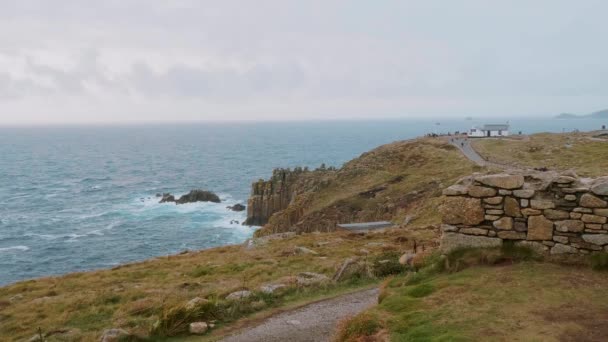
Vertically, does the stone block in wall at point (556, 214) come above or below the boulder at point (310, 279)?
above

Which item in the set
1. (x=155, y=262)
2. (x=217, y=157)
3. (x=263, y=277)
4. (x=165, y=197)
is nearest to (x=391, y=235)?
(x=263, y=277)

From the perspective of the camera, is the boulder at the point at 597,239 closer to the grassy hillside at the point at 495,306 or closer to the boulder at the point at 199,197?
the grassy hillside at the point at 495,306

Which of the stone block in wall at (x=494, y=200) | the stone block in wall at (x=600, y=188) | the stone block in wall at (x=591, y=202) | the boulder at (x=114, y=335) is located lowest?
the boulder at (x=114, y=335)

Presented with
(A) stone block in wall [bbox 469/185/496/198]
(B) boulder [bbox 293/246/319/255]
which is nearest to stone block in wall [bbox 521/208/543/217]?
(A) stone block in wall [bbox 469/185/496/198]

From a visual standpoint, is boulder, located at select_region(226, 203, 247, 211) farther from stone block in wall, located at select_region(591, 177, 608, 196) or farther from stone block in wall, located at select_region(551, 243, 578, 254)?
stone block in wall, located at select_region(591, 177, 608, 196)

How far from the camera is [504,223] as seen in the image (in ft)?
45.4

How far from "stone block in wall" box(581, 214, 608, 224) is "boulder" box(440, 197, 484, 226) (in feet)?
8.39

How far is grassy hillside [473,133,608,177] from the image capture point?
51.1m

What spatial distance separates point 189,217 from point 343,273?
6033 centimetres

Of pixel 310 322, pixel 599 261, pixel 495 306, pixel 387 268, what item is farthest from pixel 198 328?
pixel 599 261

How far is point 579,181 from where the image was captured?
1322cm

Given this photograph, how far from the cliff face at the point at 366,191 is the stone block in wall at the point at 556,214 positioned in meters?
21.7

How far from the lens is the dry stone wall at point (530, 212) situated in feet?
41.9

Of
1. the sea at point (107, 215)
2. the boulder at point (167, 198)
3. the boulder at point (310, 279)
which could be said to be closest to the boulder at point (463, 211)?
the boulder at point (310, 279)
